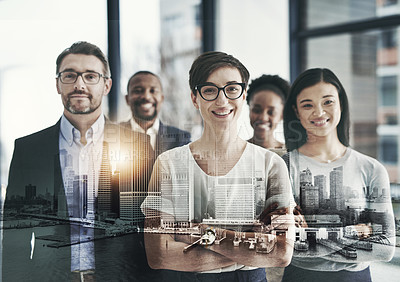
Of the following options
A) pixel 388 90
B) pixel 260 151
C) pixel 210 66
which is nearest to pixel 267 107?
pixel 260 151

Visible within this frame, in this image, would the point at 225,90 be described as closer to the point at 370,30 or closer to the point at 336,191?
the point at 336,191

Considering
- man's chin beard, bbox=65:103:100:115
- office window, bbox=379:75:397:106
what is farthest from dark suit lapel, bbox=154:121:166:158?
office window, bbox=379:75:397:106

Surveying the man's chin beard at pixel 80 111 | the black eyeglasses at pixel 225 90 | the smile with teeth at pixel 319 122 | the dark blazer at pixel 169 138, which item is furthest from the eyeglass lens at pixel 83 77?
the smile with teeth at pixel 319 122

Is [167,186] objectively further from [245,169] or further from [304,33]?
[304,33]

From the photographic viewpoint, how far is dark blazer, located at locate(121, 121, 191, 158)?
5.49 ft

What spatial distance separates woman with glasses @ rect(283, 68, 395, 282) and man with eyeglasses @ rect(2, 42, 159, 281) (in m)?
0.65

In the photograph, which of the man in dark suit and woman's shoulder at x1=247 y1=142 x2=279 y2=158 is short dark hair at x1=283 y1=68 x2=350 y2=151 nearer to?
woman's shoulder at x1=247 y1=142 x2=279 y2=158

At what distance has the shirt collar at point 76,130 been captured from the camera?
1.68 metres

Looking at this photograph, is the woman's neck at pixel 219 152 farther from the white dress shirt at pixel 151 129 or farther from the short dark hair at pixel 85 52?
the short dark hair at pixel 85 52

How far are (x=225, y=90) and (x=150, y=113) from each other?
0.35 m

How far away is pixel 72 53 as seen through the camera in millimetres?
1685

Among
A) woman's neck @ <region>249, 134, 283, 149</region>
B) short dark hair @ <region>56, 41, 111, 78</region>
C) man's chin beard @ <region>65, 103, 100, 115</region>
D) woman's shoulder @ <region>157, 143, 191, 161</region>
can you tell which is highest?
short dark hair @ <region>56, 41, 111, 78</region>

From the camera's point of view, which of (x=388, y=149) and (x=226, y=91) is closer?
(x=226, y=91)

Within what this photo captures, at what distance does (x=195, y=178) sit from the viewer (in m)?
1.63
